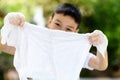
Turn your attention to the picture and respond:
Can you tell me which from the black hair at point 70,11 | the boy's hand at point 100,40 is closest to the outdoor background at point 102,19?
the black hair at point 70,11

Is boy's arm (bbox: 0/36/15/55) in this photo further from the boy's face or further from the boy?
the boy's face

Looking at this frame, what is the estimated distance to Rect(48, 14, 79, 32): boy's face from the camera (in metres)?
2.12

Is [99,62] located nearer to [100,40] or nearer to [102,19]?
[100,40]

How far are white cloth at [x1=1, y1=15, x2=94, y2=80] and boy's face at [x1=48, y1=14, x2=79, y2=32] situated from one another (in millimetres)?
52

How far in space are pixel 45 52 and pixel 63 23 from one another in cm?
16

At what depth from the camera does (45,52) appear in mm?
2088

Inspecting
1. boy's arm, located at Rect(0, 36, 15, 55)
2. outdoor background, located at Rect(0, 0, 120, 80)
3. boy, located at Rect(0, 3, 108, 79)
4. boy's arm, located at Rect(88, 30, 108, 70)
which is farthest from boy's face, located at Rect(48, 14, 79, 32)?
outdoor background, located at Rect(0, 0, 120, 80)

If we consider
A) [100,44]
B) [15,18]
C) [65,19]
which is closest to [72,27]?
[65,19]

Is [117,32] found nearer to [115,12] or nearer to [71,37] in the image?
[115,12]

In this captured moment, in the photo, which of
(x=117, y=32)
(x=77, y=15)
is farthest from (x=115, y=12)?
(x=77, y=15)

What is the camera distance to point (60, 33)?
2.07m

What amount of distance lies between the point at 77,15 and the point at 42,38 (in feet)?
0.71

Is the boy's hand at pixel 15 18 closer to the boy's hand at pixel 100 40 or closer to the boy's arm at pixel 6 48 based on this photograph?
the boy's arm at pixel 6 48

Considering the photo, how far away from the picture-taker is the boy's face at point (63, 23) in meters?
2.12
